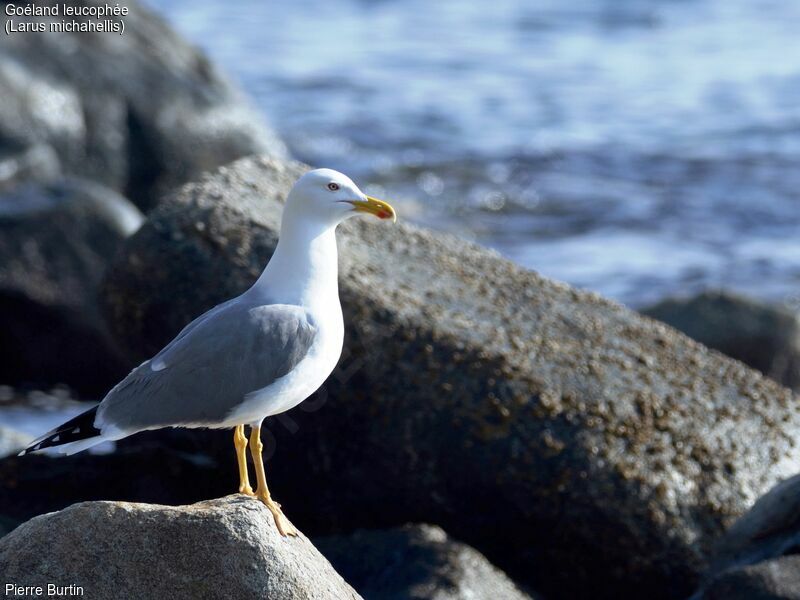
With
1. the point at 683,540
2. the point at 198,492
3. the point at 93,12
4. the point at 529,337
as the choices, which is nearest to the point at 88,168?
the point at 93,12

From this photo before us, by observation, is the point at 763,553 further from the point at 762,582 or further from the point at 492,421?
the point at 492,421

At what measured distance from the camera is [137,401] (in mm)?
5062

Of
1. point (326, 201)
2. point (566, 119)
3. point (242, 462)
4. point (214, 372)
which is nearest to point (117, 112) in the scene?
point (566, 119)

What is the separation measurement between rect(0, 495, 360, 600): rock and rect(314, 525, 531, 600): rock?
1.56 m

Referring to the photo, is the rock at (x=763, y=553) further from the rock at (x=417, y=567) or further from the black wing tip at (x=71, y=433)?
the black wing tip at (x=71, y=433)

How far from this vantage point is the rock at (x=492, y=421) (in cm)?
650

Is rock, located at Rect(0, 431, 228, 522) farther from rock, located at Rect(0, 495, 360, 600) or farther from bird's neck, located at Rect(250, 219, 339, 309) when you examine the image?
rock, located at Rect(0, 495, 360, 600)

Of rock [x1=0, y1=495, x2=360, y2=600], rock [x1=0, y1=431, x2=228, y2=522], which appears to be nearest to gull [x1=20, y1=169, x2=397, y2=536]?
rock [x1=0, y1=495, x2=360, y2=600]

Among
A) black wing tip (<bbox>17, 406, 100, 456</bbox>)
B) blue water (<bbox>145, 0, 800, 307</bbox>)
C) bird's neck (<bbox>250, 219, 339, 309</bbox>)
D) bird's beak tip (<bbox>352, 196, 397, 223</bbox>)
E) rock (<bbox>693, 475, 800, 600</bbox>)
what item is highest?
bird's beak tip (<bbox>352, 196, 397, 223</bbox>)

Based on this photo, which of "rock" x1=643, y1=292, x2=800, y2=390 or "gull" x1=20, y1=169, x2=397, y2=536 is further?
"rock" x1=643, y1=292, x2=800, y2=390

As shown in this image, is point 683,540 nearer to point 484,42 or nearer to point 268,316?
point 268,316

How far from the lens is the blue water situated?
46.0ft

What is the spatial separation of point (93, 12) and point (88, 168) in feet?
5.79

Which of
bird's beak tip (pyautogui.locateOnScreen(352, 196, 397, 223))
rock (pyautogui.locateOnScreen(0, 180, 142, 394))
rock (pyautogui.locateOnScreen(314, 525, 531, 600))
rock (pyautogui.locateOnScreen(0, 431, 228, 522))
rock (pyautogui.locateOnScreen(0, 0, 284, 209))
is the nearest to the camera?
bird's beak tip (pyautogui.locateOnScreen(352, 196, 397, 223))
